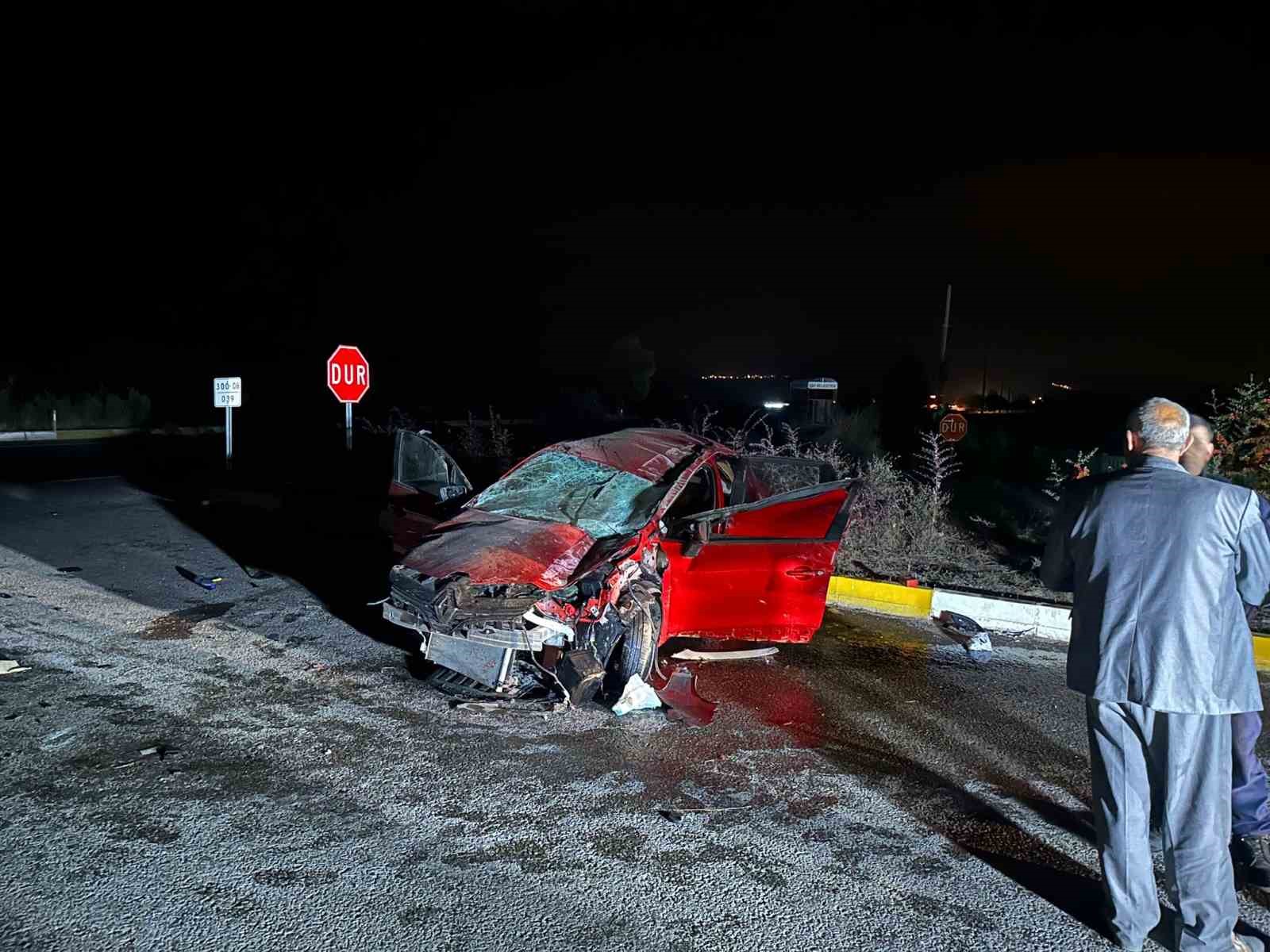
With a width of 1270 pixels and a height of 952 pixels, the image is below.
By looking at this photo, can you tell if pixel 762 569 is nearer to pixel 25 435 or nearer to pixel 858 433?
pixel 858 433

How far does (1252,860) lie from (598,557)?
3.50 metres

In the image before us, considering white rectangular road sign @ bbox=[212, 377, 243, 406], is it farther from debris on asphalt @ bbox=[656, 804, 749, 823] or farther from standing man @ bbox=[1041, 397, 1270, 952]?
standing man @ bbox=[1041, 397, 1270, 952]

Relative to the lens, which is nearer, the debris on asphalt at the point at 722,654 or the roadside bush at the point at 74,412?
the debris on asphalt at the point at 722,654

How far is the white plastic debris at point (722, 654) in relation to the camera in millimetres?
6918

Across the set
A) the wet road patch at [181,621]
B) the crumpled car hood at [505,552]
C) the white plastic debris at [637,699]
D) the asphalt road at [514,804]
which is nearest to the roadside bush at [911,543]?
the asphalt road at [514,804]

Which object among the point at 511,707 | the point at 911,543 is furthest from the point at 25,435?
the point at 511,707

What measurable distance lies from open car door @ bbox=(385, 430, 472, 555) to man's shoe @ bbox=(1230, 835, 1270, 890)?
5.24 m

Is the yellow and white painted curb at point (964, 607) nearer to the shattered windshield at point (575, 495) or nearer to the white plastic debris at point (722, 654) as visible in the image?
the white plastic debris at point (722, 654)

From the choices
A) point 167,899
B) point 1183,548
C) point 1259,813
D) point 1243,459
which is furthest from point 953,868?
point 1243,459

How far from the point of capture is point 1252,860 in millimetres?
4004

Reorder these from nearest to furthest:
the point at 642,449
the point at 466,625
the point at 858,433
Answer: the point at 466,625, the point at 642,449, the point at 858,433

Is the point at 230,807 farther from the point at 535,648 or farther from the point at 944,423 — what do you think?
the point at 944,423

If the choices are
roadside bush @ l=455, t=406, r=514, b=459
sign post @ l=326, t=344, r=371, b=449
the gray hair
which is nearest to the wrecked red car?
the gray hair

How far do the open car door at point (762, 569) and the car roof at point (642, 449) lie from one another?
27.5 inches
